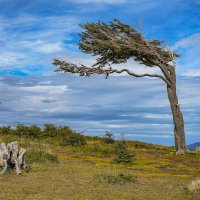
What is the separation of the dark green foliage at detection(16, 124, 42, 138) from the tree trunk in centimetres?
1281

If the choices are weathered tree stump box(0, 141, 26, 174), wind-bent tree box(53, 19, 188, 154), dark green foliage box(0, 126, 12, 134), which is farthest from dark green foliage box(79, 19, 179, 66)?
weathered tree stump box(0, 141, 26, 174)

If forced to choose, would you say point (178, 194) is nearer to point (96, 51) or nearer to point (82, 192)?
point (82, 192)

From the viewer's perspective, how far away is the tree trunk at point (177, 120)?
38.6 metres

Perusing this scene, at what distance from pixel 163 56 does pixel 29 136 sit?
1485 centimetres

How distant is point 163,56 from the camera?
40156 millimetres

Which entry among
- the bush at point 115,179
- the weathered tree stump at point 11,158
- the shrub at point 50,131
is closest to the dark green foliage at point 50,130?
the shrub at point 50,131

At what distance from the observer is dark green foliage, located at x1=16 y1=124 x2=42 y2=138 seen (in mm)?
39000

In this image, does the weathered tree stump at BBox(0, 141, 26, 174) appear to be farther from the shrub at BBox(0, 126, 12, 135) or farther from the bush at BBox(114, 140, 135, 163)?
the shrub at BBox(0, 126, 12, 135)

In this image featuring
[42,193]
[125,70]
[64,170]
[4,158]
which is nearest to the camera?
[42,193]

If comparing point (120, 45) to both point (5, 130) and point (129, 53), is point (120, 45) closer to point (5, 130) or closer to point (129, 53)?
point (129, 53)

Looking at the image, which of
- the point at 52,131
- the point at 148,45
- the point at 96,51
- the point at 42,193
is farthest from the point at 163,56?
the point at 42,193

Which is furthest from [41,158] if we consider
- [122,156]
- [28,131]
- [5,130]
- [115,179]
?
[5,130]

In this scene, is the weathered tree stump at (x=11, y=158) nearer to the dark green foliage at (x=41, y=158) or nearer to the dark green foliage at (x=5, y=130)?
the dark green foliage at (x=41, y=158)

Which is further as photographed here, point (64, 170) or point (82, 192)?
point (64, 170)
